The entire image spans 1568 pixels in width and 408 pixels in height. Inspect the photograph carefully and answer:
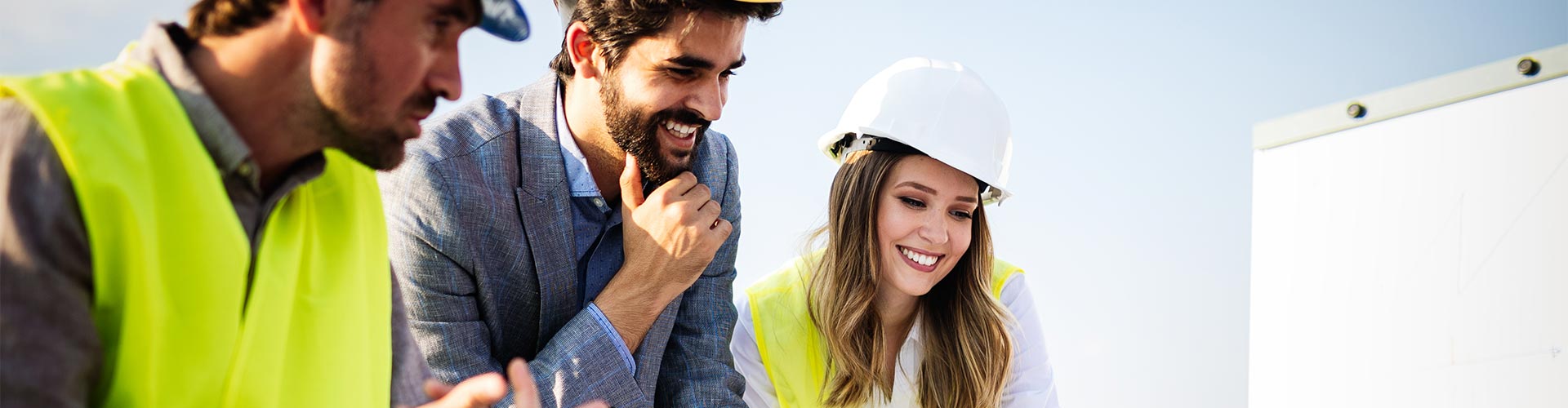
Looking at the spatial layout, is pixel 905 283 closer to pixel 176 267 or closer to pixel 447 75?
pixel 447 75

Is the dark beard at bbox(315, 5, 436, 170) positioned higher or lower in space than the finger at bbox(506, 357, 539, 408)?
higher

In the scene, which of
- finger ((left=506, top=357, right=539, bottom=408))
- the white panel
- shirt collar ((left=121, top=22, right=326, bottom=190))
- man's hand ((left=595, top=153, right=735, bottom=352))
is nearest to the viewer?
shirt collar ((left=121, top=22, right=326, bottom=190))

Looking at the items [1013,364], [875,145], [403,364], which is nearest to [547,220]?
[403,364]

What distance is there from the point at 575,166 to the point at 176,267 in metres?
1.39

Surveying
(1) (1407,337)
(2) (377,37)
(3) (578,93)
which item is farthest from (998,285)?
(2) (377,37)

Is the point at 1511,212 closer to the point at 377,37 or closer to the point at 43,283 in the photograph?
the point at 377,37

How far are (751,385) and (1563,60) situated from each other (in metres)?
3.41

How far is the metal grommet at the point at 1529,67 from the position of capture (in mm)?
4672

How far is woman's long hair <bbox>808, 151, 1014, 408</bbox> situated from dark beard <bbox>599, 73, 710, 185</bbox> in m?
0.97

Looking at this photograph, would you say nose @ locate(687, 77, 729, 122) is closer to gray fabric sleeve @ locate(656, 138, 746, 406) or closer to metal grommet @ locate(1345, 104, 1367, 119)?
gray fabric sleeve @ locate(656, 138, 746, 406)

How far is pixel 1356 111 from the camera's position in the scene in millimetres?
5500

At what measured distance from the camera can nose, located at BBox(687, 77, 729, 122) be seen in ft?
9.03

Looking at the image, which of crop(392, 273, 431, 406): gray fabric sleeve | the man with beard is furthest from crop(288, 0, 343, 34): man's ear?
the man with beard

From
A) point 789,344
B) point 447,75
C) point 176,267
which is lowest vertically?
point 789,344
